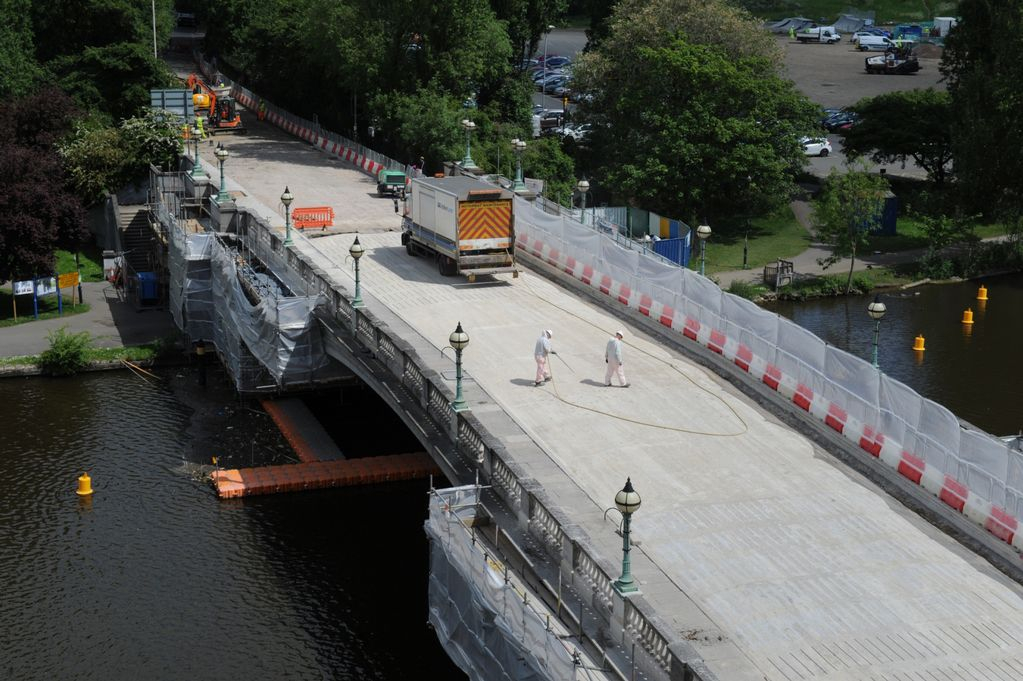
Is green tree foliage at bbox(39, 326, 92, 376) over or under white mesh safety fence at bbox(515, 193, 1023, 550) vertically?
under

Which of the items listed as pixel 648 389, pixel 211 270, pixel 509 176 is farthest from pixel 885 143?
pixel 648 389

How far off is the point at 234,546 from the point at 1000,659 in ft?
68.7

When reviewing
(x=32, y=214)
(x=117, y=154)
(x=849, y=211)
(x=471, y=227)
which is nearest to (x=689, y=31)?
(x=849, y=211)

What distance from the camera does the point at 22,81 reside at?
7162 cm

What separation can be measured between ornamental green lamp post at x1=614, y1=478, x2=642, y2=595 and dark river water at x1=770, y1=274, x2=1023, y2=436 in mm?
26870

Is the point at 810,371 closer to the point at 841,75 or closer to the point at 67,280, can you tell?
the point at 67,280

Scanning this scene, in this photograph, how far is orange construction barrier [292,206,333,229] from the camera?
175 ft

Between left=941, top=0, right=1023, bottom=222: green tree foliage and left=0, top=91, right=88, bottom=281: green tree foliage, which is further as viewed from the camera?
left=941, top=0, right=1023, bottom=222: green tree foliage

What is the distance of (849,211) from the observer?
65125 millimetres

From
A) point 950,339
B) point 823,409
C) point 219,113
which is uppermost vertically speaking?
point 219,113

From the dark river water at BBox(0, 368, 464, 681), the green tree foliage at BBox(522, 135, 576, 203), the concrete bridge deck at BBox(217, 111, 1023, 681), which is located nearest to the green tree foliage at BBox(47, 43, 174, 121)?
the green tree foliage at BBox(522, 135, 576, 203)

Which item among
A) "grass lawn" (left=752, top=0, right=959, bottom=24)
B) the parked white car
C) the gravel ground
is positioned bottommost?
the parked white car

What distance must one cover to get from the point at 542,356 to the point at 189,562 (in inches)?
416

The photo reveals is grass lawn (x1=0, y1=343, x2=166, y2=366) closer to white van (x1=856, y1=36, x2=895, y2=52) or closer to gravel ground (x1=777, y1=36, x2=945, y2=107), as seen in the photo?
gravel ground (x1=777, y1=36, x2=945, y2=107)
